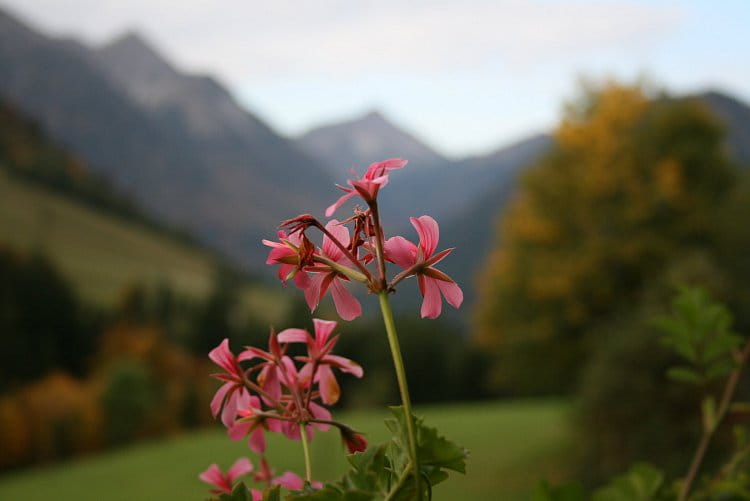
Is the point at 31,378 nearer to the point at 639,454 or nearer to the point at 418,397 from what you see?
the point at 418,397

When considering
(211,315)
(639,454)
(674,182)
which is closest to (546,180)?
(674,182)

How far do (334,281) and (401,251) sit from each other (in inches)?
2.3

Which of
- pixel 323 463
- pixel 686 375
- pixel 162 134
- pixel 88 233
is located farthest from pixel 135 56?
pixel 686 375

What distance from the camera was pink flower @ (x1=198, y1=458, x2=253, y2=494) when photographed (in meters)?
0.68

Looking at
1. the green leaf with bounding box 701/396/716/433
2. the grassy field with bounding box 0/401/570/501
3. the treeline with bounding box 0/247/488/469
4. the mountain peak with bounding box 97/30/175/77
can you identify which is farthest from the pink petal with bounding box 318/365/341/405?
the mountain peak with bounding box 97/30/175/77

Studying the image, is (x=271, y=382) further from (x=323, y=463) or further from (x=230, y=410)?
(x=323, y=463)

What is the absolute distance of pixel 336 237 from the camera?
0.55 meters

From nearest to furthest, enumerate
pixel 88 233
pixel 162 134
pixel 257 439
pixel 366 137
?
1. pixel 257 439
2. pixel 366 137
3. pixel 88 233
4. pixel 162 134

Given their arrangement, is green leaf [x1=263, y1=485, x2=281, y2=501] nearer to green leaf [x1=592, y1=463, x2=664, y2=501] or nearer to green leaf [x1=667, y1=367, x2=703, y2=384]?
green leaf [x1=592, y1=463, x2=664, y2=501]

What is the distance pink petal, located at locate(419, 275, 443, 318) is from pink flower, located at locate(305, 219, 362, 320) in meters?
0.05

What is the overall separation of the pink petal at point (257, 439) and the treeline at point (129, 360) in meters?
28.3

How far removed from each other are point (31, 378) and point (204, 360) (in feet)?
29.4

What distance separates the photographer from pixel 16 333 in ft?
124

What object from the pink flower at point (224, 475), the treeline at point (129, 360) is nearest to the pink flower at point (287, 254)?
the pink flower at point (224, 475)
